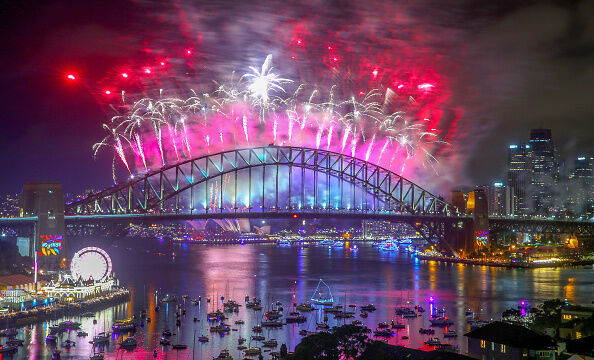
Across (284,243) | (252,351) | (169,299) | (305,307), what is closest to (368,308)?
(305,307)

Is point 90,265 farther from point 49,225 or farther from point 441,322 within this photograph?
point 441,322

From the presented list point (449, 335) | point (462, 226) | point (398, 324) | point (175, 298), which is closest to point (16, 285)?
point (175, 298)

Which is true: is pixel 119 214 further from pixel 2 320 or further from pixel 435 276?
pixel 435 276

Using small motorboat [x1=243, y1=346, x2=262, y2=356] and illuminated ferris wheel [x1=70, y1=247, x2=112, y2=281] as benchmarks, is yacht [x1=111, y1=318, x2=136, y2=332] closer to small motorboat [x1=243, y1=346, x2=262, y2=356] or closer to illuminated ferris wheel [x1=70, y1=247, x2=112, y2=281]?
small motorboat [x1=243, y1=346, x2=262, y2=356]

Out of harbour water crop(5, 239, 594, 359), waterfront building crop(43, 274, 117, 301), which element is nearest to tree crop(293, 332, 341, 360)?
harbour water crop(5, 239, 594, 359)

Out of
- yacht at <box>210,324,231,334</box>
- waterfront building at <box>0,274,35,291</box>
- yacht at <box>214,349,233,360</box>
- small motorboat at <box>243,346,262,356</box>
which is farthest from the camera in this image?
waterfront building at <box>0,274,35,291</box>

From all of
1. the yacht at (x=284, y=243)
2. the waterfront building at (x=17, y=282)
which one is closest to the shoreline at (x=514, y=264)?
the waterfront building at (x=17, y=282)
